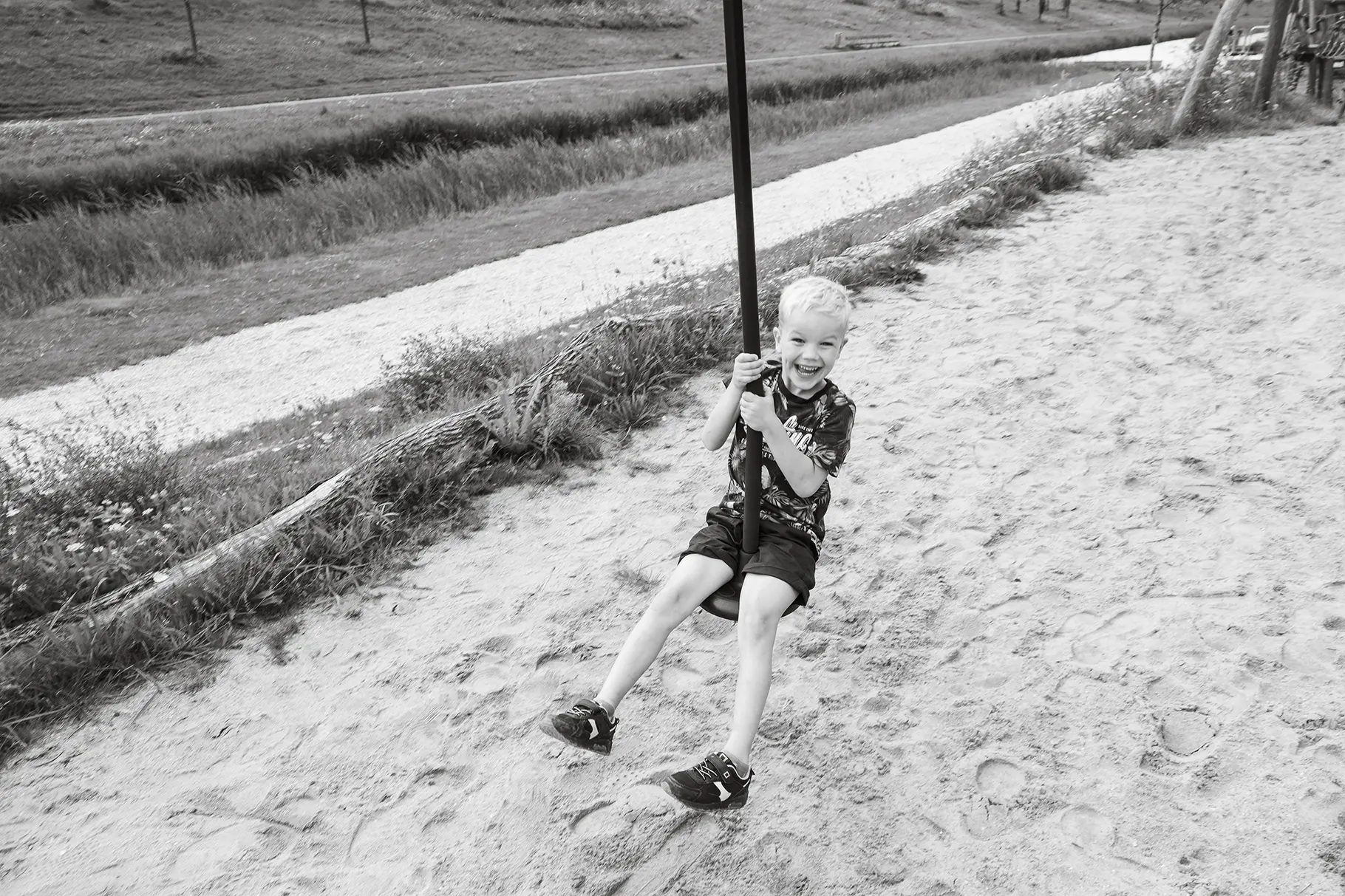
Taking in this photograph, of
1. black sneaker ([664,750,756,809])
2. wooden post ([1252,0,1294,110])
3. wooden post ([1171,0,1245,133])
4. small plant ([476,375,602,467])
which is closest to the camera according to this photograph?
black sneaker ([664,750,756,809])

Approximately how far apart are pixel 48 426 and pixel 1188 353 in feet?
22.1

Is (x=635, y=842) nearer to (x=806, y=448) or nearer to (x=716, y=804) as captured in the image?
A: (x=716, y=804)

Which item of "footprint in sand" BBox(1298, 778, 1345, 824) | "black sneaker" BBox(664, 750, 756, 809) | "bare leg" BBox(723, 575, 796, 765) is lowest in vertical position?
"footprint in sand" BBox(1298, 778, 1345, 824)

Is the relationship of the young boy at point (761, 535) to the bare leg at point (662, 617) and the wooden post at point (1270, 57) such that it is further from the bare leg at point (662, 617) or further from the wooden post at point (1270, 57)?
the wooden post at point (1270, 57)

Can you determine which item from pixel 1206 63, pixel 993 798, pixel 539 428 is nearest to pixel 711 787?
A: pixel 993 798

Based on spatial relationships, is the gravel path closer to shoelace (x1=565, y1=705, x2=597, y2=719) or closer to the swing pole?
shoelace (x1=565, y1=705, x2=597, y2=719)

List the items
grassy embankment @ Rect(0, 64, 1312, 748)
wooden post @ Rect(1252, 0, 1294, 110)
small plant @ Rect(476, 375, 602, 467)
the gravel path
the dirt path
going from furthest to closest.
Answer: the dirt path → wooden post @ Rect(1252, 0, 1294, 110) → the gravel path → small plant @ Rect(476, 375, 602, 467) → grassy embankment @ Rect(0, 64, 1312, 748)

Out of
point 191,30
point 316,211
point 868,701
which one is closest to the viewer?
point 868,701

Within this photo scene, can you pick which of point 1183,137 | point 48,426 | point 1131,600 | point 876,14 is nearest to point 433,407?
point 48,426

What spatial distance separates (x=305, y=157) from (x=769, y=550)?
11393mm

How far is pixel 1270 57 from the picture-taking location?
1105cm

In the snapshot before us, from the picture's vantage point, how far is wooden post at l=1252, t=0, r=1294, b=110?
36.2 ft

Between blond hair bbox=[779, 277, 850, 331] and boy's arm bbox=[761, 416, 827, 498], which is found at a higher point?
blond hair bbox=[779, 277, 850, 331]

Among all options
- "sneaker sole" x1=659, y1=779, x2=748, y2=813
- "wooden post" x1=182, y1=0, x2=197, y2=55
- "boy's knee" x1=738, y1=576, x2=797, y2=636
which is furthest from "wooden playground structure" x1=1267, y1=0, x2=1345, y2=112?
"wooden post" x1=182, y1=0, x2=197, y2=55
